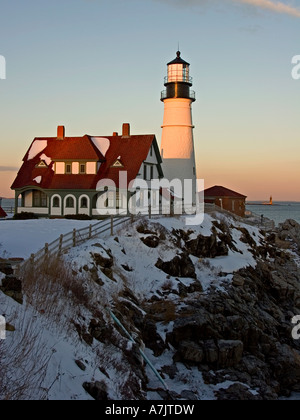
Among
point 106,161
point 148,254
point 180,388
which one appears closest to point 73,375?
point 180,388

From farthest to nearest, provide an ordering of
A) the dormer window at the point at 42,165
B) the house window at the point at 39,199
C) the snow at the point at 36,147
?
the snow at the point at 36,147
the dormer window at the point at 42,165
the house window at the point at 39,199

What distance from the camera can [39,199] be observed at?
135ft

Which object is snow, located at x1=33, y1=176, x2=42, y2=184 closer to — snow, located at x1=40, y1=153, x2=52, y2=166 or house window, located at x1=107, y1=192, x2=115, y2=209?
snow, located at x1=40, y1=153, x2=52, y2=166

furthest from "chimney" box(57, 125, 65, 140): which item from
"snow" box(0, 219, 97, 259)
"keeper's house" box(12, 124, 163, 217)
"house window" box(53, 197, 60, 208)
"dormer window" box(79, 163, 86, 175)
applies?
"snow" box(0, 219, 97, 259)

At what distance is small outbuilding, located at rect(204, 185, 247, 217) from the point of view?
52938mm

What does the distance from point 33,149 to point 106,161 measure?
282 inches

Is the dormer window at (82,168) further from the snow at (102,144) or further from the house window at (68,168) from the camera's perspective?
the snow at (102,144)

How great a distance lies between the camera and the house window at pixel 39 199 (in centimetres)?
4091

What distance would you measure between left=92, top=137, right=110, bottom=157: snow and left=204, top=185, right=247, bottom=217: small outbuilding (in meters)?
14.9

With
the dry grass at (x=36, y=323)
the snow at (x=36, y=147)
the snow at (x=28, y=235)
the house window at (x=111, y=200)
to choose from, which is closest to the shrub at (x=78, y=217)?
the house window at (x=111, y=200)

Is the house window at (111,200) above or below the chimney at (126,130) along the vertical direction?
below

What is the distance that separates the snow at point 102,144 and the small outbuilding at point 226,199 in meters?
14.9

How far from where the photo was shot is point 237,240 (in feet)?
113

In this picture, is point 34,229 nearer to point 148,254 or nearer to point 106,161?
point 148,254
